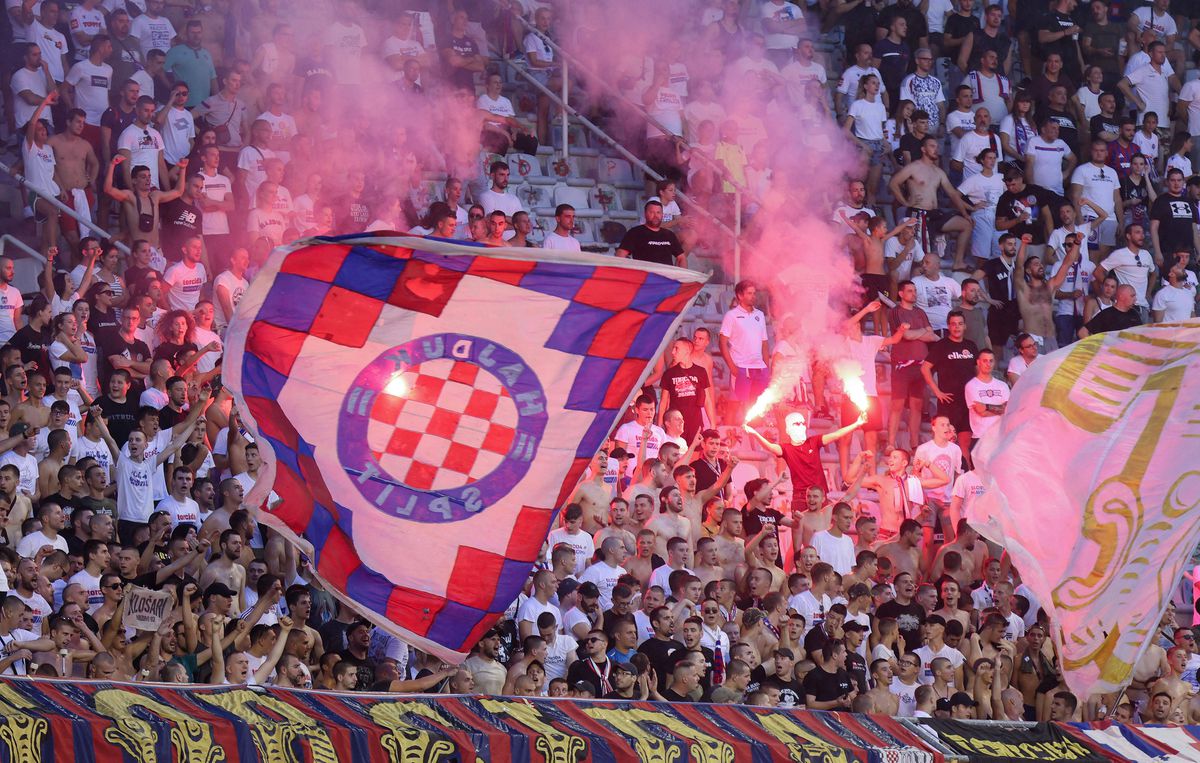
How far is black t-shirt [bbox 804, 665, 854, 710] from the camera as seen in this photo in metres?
13.4

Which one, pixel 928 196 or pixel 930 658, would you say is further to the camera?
pixel 928 196

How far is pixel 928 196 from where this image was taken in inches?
752

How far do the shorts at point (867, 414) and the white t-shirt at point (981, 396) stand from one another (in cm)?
78

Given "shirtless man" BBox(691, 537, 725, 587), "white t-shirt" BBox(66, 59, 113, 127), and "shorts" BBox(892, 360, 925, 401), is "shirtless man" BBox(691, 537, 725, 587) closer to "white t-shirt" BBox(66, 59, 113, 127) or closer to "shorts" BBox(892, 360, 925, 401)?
"shorts" BBox(892, 360, 925, 401)

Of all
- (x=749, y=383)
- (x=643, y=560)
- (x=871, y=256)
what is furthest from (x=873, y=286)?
(x=643, y=560)

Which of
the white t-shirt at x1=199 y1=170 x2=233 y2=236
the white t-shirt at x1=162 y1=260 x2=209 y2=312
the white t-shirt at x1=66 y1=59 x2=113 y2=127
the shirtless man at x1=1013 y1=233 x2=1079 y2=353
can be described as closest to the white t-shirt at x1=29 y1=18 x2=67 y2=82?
the white t-shirt at x1=66 y1=59 x2=113 y2=127

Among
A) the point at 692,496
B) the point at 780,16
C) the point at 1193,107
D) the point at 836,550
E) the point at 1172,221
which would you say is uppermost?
the point at 1193,107

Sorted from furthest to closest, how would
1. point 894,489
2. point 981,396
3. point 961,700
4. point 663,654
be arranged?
point 981,396 < point 894,489 < point 961,700 < point 663,654

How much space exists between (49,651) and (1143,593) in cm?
597

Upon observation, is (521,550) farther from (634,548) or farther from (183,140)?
(183,140)

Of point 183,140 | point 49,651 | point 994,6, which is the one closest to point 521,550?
point 49,651

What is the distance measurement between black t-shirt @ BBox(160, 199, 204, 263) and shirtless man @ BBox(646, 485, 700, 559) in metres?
4.21

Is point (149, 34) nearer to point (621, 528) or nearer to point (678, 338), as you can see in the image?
point (678, 338)

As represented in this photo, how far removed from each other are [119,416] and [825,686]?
5073 millimetres
